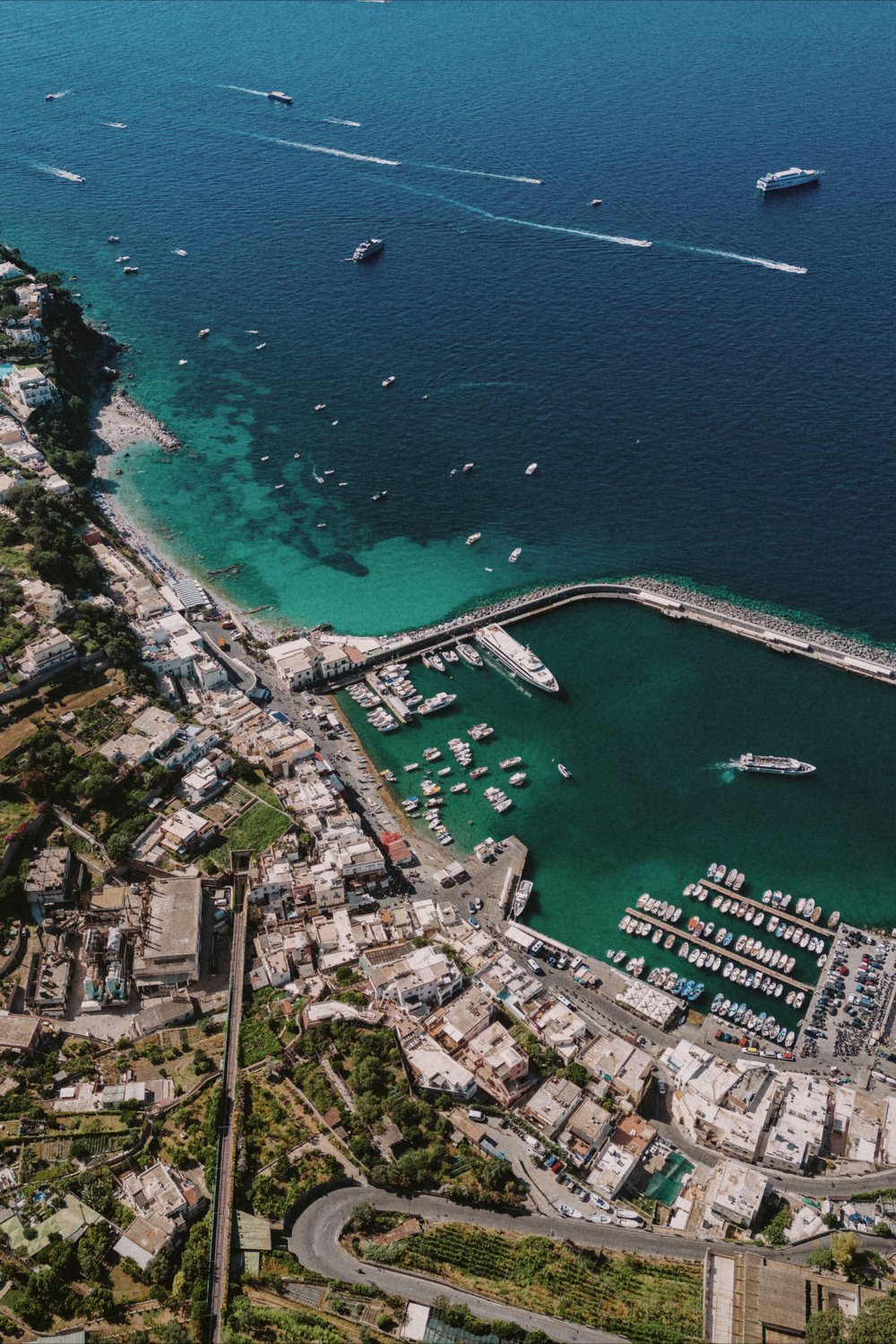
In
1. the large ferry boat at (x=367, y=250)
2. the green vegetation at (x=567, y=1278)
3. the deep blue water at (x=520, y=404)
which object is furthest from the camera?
the large ferry boat at (x=367, y=250)

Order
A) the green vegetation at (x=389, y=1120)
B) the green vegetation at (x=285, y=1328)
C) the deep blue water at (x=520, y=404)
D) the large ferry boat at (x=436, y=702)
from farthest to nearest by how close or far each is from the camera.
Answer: the deep blue water at (x=520, y=404), the large ferry boat at (x=436, y=702), the green vegetation at (x=389, y=1120), the green vegetation at (x=285, y=1328)

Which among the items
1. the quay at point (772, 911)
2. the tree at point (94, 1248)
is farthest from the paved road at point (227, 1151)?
the quay at point (772, 911)

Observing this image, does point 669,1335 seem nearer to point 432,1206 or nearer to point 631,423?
point 432,1206

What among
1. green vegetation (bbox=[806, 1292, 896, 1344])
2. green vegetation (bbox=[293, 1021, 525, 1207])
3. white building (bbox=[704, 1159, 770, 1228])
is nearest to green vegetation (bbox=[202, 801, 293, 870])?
green vegetation (bbox=[293, 1021, 525, 1207])

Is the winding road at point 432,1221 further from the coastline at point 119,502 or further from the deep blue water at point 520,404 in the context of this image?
the deep blue water at point 520,404

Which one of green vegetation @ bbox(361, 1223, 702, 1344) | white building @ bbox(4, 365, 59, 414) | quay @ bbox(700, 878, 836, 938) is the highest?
white building @ bbox(4, 365, 59, 414)

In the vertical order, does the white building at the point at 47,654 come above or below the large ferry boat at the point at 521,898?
above

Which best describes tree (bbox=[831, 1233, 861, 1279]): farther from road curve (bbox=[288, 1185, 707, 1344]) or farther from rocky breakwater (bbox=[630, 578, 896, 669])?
rocky breakwater (bbox=[630, 578, 896, 669])

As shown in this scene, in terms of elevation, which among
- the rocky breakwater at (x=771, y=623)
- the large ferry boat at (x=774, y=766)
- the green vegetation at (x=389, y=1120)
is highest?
the rocky breakwater at (x=771, y=623)
